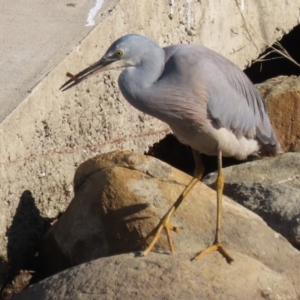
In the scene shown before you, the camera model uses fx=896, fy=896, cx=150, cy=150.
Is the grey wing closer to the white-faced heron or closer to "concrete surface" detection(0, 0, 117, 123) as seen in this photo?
the white-faced heron

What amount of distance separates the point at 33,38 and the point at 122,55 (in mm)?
1518

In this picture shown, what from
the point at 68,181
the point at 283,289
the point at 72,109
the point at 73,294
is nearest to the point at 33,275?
the point at 68,181

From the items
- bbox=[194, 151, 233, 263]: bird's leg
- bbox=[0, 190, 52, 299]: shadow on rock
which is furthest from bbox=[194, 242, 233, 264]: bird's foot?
bbox=[0, 190, 52, 299]: shadow on rock

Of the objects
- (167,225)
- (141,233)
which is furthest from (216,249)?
(141,233)

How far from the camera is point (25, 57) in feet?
17.5

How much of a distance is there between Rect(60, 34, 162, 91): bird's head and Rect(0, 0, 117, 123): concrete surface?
0.77 metres

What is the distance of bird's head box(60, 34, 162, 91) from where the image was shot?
4.15m

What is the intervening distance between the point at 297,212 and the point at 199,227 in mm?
657

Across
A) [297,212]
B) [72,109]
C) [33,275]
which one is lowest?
[297,212]

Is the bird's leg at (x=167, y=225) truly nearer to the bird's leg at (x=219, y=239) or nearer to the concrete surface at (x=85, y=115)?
the bird's leg at (x=219, y=239)

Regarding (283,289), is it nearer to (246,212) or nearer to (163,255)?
(163,255)

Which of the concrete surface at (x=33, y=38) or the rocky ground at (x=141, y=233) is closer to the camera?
the rocky ground at (x=141, y=233)

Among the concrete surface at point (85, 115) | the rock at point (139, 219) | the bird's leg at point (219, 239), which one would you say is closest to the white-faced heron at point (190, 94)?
→ the bird's leg at point (219, 239)

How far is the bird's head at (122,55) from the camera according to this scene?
4152mm
